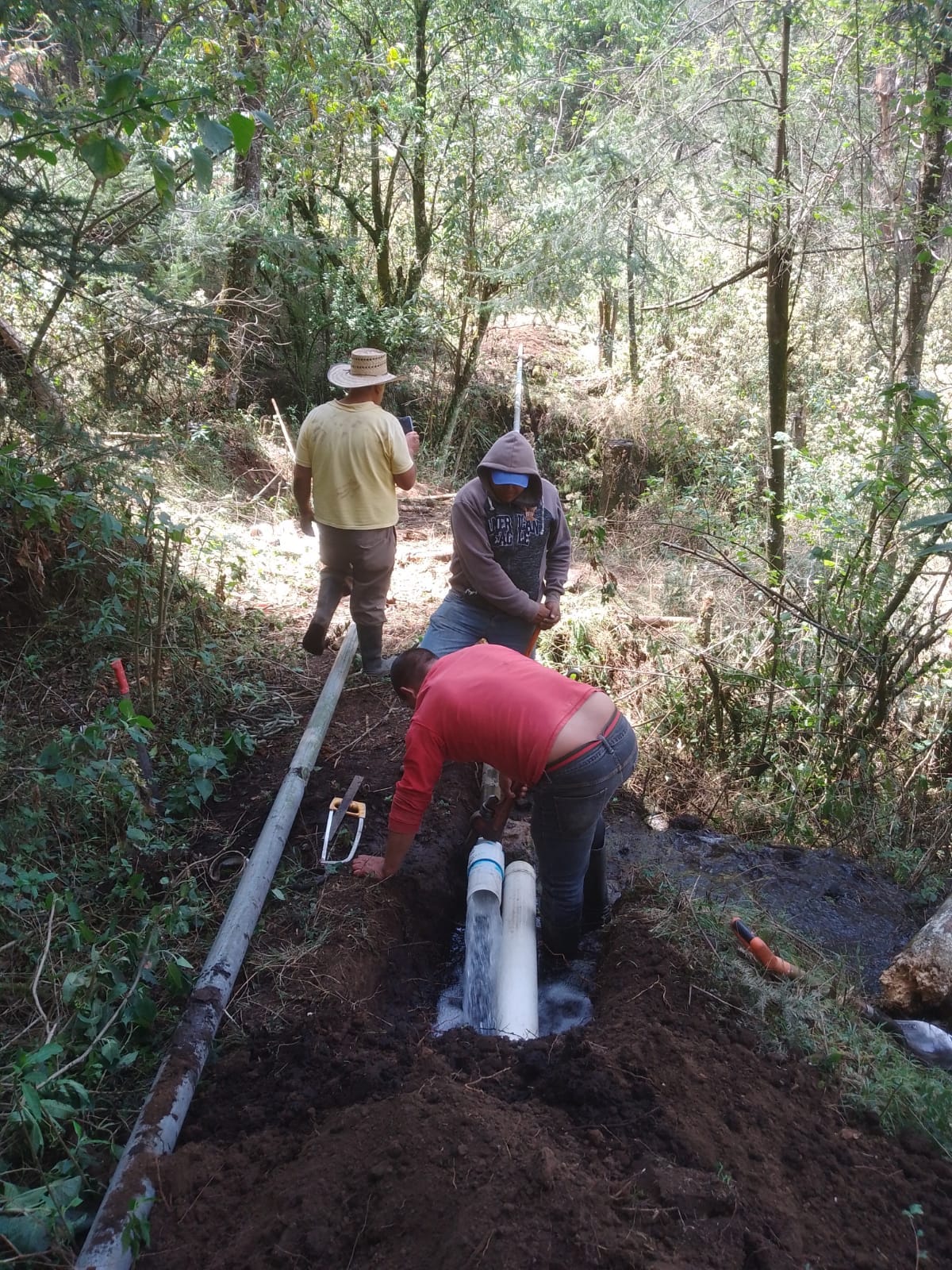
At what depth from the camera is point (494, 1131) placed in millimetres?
2373

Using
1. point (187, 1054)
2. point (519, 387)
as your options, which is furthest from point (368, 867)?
point (519, 387)

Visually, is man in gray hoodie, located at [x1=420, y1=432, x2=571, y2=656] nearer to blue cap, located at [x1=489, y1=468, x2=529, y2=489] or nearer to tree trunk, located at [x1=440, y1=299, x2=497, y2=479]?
blue cap, located at [x1=489, y1=468, x2=529, y2=489]

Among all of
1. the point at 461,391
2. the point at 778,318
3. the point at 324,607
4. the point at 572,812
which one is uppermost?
the point at 778,318

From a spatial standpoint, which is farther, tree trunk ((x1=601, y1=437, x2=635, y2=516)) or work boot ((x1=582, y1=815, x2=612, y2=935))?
tree trunk ((x1=601, y1=437, x2=635, y2=516))

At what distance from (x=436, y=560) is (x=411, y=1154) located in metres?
6.64

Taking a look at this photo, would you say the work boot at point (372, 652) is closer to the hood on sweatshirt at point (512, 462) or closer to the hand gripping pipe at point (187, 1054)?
the hand gripping pipe at point (187, 1054)

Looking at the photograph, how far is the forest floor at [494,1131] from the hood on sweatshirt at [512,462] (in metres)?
1.99

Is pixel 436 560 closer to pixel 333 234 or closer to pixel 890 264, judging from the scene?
pixel 890 264

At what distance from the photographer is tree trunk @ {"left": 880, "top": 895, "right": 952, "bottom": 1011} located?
3.55 m

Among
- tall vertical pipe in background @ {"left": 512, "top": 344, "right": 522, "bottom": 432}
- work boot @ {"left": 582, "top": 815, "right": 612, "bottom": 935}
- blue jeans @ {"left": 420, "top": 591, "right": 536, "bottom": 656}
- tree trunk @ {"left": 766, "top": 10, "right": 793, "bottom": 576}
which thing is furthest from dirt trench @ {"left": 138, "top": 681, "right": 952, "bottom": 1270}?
tall vertical pipe in background @ {"left": 512, "top": 344, "right": 522, "bottom": 432}

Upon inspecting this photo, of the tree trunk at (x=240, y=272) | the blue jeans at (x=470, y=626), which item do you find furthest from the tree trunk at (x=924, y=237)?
the tree trunk at (x=240, y=272)

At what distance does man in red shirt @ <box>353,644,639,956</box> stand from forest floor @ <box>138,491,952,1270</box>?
56 centimetres

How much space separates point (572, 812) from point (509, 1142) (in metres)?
1.20

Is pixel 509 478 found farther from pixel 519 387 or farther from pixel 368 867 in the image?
pixel 519 387
